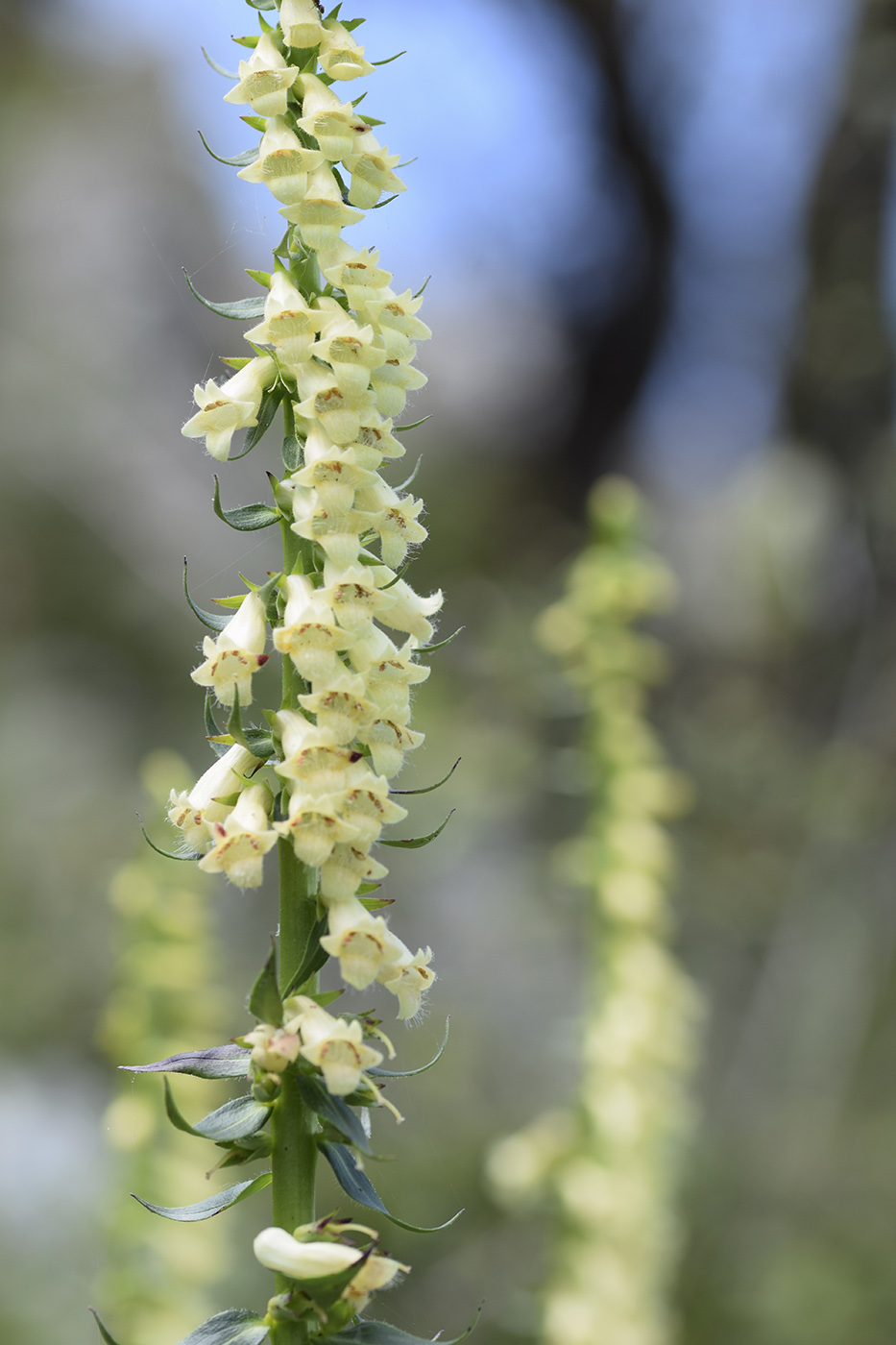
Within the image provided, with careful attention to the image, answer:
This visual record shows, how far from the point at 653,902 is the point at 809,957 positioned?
11.2ft

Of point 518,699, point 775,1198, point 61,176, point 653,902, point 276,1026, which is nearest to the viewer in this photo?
point 276,1026

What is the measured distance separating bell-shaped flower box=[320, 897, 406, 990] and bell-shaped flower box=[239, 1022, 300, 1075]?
3.1 inches

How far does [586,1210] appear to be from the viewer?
8.98ft

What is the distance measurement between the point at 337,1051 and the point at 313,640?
40cm

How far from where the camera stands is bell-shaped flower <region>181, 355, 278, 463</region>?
46.2 inches

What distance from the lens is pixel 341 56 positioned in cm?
117

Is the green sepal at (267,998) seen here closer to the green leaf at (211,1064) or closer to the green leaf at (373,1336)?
the green leaf at (211,1064)

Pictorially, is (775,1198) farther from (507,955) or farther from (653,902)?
(653,902)

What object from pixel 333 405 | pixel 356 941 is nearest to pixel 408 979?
pixel 356 941

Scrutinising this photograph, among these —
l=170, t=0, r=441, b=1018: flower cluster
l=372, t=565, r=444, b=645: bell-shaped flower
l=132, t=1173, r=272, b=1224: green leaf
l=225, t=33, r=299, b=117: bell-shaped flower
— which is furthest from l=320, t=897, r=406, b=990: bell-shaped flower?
l=225, t=33, r=299, b=117: bell-shaped flower

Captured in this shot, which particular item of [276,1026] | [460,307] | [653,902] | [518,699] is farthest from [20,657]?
[276,1026]

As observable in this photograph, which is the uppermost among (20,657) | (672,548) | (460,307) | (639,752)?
(460,307)

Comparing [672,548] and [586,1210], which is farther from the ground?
[672,548]

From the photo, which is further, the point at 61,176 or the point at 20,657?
the point at 61,176
